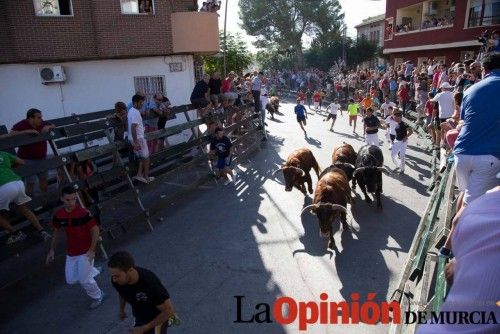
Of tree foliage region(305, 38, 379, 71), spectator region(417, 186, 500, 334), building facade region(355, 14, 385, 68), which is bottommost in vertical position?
spectator region(417, 186, 500, 334)

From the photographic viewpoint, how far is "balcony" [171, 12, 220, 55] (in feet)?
51.4

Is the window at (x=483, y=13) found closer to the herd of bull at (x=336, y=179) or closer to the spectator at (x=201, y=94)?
the herd of bull at (x=336, y=179)

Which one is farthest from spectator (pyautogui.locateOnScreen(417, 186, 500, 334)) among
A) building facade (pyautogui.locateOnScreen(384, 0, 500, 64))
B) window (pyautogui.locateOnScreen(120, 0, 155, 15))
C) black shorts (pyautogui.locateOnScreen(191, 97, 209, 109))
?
building facade (pyautogui.locateOnScreen(384, 0, 500, 64))

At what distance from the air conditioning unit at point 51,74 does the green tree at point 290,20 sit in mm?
43621

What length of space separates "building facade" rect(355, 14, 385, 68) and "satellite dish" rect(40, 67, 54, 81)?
136 feet

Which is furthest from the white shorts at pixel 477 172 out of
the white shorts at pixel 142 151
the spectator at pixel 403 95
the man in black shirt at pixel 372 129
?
the spectator at pixel 403 95

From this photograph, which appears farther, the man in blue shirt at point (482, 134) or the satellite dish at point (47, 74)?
the satellite dish at point (47, 74)

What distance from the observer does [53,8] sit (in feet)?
45.9

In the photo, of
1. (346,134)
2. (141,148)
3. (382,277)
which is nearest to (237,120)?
(346,134)

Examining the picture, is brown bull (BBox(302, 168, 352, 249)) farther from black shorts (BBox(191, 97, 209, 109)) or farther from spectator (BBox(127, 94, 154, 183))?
black shorts (BBox(191, 97, 209, 109))

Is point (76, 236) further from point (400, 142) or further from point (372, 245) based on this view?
point (400, 142)

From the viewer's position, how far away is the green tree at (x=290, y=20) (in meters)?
52.3

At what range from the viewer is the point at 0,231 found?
6035 mm

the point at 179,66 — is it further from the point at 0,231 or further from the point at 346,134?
the point at 0,231
